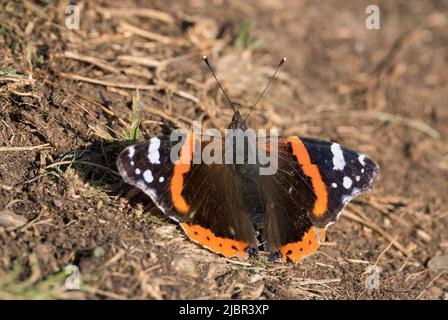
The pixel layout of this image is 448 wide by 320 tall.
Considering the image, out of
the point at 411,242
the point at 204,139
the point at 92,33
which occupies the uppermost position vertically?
the point at 92,33

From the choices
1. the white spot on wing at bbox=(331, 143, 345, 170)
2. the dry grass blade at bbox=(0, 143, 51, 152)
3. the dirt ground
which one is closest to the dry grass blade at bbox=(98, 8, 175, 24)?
the dirt ground

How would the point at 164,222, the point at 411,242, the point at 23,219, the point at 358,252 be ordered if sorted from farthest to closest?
the point at 411,242
the point at 358,252
the point at 164,222
the point at 23,219

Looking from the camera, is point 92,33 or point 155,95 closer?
point 155,95

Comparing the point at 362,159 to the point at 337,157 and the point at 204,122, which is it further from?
the point at 204,122

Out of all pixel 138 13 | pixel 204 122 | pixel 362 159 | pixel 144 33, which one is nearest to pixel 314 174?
pixel 362 159

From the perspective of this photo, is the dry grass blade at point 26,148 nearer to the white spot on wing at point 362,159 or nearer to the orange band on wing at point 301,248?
the orange band on wing at point 301,248

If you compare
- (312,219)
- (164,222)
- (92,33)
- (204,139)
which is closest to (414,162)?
(312,219)

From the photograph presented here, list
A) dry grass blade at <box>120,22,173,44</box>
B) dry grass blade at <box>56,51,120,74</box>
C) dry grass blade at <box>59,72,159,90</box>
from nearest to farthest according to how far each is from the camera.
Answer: dry grass blade at <box>59,72,159,90</box> < dry grass blade at <box>56,51,120,74</box> < dry grass blade at <box>120,22,173,44</box>

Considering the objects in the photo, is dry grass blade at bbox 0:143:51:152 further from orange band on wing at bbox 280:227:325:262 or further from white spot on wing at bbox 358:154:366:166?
white spot on wing at bbox 358:154:366:166

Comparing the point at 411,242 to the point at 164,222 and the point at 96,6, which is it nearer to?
the point at 164,222
